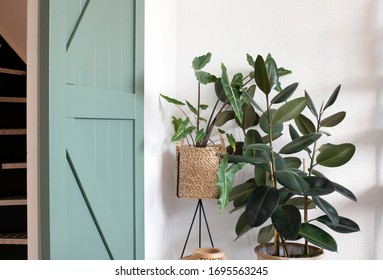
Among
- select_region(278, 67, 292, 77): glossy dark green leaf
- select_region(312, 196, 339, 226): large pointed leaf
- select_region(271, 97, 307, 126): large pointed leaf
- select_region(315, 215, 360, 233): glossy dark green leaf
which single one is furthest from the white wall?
select_region(271, 97, 307, 126): large pointed leaf

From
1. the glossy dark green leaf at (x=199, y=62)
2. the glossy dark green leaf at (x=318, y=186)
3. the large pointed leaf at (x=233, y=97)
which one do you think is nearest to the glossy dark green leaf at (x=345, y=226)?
the glossy dark green leaf at (x=318, y=186)

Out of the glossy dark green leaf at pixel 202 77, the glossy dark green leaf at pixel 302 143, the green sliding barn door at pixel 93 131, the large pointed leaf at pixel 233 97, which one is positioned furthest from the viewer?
the glossy dark green leaf at pixel 202 77

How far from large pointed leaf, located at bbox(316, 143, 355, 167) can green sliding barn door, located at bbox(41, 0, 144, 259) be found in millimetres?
986

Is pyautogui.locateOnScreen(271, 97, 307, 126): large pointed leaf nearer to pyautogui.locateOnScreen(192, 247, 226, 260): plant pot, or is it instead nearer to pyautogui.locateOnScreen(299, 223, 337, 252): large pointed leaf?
pyautogui.locateOnScreen(299, 223, 337, 252): large pointed leaf

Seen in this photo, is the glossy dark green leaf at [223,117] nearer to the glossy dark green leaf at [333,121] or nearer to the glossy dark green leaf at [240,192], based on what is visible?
the glossy dark green leaf at [240,192]

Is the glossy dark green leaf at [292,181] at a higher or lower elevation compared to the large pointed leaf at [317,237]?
higher

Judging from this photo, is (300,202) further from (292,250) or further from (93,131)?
(93,131)

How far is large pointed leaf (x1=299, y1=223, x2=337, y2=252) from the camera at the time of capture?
2574mm

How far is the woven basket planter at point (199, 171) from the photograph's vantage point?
2.94m

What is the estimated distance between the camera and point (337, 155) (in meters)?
2.68

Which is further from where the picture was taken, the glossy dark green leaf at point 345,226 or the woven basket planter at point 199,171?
the woven basket planter at point 199,171

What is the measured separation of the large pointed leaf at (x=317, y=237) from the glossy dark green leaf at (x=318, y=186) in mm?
233

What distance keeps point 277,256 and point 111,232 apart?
89cm

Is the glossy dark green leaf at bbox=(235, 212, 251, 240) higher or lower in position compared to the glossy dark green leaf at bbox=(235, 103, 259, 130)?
lower
